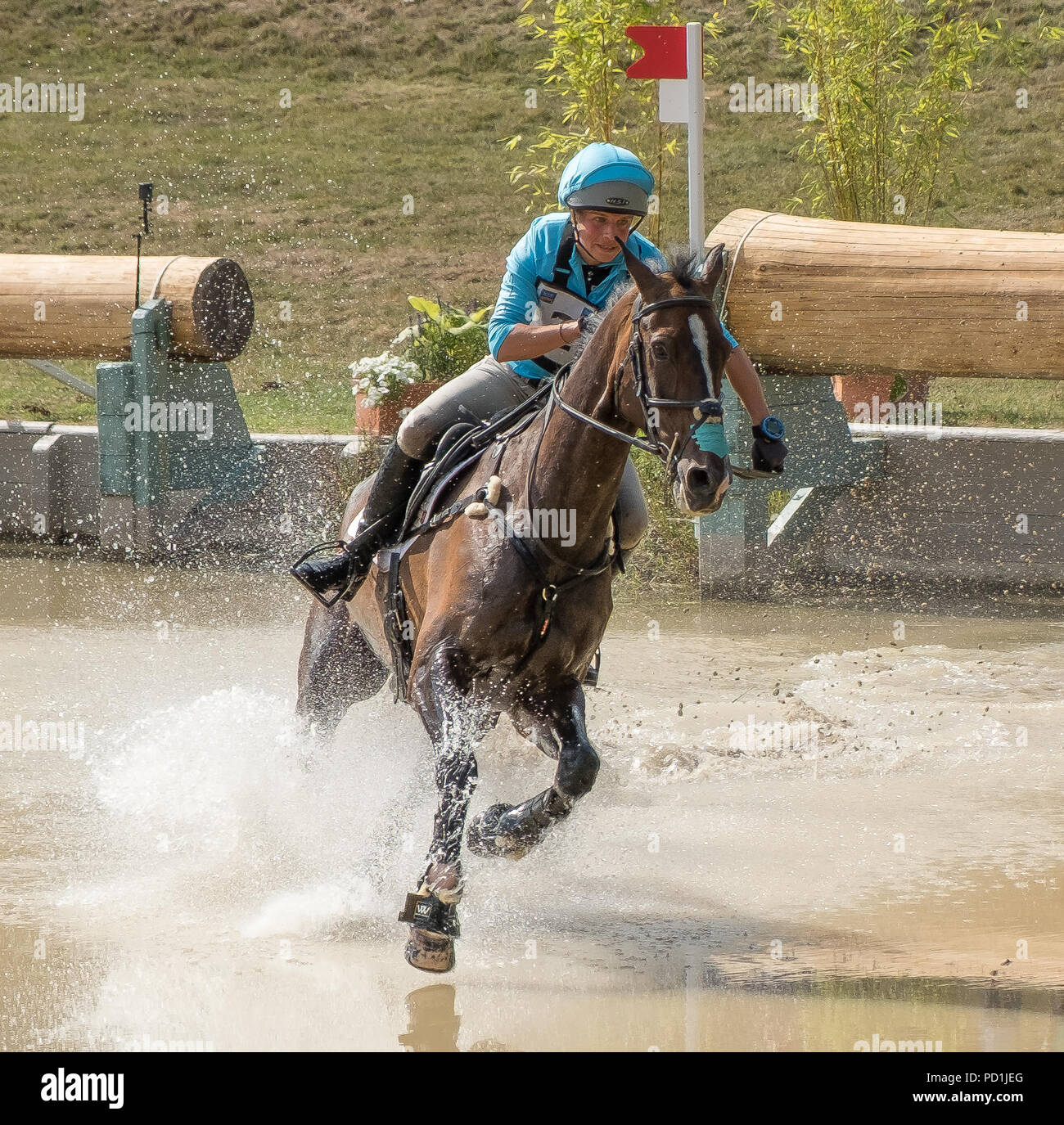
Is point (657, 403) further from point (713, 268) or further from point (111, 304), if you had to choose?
point (111, 304)

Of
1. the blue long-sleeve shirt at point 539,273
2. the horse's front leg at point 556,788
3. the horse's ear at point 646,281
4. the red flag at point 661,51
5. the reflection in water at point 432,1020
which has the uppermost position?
the red flag at point 661,51

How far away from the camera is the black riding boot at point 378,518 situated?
4.47m

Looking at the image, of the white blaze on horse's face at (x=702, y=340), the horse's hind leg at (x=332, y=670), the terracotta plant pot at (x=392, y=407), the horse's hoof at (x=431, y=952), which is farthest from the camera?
the terracotta plant pot at (x=392, y=407)

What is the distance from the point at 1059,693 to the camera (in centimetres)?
615

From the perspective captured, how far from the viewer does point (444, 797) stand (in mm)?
3705

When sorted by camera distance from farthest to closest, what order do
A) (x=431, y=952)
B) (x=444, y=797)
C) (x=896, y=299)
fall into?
(x=896, y=299) < (x=444, y=797) < (x=431, y=952)

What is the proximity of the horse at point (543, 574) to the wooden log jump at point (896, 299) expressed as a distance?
368 cm

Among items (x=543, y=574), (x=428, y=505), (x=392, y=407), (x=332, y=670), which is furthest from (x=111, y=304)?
(x=543, y=574)

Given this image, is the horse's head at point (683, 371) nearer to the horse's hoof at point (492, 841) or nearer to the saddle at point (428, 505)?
the saddle at point (428, 505)

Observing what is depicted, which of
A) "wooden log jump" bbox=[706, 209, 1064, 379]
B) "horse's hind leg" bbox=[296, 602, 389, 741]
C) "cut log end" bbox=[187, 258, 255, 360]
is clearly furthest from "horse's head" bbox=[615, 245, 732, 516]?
"cut log end" bbox=[187, 258, 255, 360]

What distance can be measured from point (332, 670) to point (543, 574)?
4.77 ft

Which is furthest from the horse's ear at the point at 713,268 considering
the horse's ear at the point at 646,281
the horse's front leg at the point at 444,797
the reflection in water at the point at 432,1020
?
the reflection in water at the point at 432,1020

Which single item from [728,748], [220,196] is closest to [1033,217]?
[220,196]

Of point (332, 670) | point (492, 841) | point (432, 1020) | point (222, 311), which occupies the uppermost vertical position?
point (222, 311)
